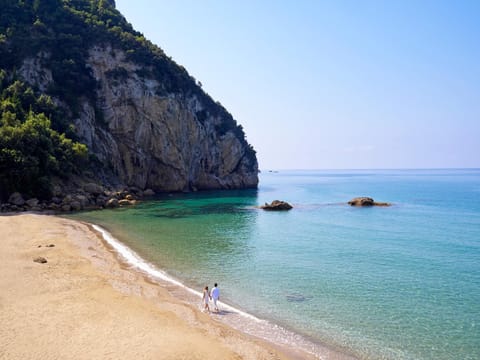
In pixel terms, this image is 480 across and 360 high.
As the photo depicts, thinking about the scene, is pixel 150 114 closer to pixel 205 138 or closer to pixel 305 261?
pixel 205 138

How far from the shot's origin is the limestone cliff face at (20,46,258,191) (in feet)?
223

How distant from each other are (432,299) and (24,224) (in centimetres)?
3266

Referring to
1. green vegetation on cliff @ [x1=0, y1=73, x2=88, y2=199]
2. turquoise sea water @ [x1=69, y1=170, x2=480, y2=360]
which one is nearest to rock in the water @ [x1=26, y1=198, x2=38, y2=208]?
green vegetation on cliff @ [x1=0, y1=73, x2=88, y2=199]

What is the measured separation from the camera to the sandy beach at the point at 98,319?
1141cm

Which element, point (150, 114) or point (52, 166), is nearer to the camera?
point (52, 166)

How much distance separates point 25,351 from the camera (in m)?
10.9

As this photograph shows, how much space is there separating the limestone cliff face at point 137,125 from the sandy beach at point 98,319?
49.7 meters

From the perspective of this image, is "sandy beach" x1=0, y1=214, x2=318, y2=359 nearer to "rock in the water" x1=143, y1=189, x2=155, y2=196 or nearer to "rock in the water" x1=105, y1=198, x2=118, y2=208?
"rock in the water" x1=105, y1=198, x2=118, y2=208

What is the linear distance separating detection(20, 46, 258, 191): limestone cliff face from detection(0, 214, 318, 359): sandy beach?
4972 centimetres

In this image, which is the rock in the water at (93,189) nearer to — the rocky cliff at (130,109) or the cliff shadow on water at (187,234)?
the rocky cliff at (130,109)

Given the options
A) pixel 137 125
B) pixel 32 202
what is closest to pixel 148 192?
pixel 137 125

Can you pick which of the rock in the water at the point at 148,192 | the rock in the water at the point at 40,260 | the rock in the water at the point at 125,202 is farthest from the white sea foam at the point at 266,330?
the rock in the water at the point at 148,192

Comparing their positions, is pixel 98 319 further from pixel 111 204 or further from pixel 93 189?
pixel 93 189

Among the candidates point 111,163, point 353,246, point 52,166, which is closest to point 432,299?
point 353,246
